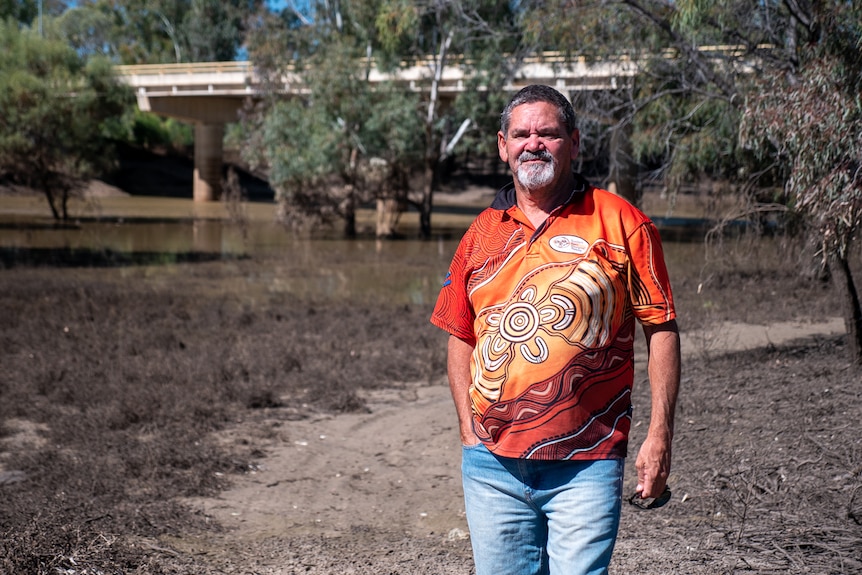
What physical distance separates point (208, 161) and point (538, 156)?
168 feet

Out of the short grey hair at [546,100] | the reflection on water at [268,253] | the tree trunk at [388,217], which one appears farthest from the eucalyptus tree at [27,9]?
the short grey hair at [546,100]

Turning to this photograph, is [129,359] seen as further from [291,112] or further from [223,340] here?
[291,112]

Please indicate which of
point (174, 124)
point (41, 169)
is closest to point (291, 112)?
point (41, 169)

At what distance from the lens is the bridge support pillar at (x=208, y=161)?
171 ft

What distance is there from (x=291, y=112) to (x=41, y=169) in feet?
28.4

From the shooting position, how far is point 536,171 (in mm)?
3006

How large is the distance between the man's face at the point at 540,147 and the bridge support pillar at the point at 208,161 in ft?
167

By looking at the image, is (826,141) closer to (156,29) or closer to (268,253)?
(268,253)

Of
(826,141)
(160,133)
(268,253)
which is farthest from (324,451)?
(160,133)

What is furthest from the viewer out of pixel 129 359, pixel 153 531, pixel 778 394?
pixel 129 359

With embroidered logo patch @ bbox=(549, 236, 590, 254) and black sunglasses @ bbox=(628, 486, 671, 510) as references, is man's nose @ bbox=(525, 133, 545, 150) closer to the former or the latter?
embroidered logo patch @ bbox=(549, 236, 590, 254)

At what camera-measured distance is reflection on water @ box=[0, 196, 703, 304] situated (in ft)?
62.3

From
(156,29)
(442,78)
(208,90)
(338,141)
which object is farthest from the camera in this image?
(156,29)

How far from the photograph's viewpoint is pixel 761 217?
1203 centimetres
